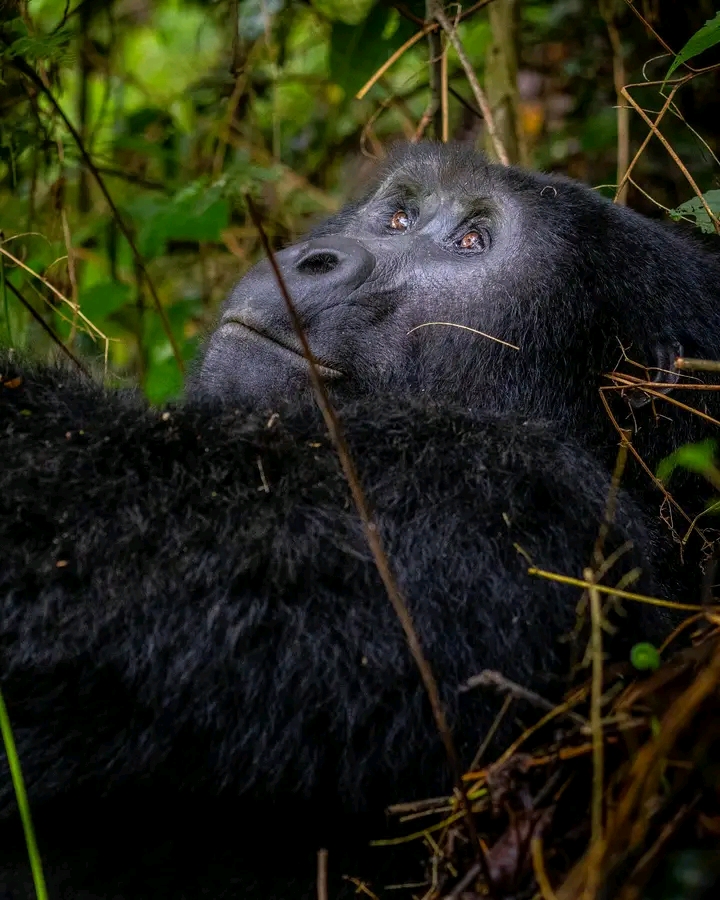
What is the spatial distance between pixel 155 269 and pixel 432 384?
122 inches

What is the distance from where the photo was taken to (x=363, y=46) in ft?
13.6

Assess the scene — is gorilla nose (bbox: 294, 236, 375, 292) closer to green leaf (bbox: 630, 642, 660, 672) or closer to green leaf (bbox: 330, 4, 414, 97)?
green leaf (bbox: 630, 642, 660, 672)

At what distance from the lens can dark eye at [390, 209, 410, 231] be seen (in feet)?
10.1

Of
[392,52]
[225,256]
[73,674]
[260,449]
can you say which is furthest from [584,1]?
[73,674]

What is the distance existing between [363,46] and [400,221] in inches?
55.4

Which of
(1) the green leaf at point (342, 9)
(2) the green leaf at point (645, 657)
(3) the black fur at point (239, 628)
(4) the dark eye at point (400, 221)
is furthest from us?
(1) the green leaf at point (342, 9)

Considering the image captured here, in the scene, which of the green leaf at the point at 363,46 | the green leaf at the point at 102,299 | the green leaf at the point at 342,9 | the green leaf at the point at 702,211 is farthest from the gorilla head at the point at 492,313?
the green leaf at the point at 342,9

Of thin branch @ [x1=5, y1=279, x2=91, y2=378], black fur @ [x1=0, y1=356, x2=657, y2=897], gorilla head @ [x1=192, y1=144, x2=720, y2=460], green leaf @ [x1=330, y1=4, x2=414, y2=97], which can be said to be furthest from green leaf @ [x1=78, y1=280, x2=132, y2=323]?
black fur @ [x1=0, y1=356, x2=657, y2=897]

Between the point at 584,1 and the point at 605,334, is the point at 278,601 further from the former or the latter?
the point at 584,1

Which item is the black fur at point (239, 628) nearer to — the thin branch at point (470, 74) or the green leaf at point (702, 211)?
the green leaf at point (702, 211)

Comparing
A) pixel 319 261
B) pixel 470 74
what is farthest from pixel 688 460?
pixel 470 74

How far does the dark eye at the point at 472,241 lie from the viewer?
2.91 metres

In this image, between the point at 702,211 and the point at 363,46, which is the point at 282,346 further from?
the point at 363,46

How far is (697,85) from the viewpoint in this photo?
15.4ft
